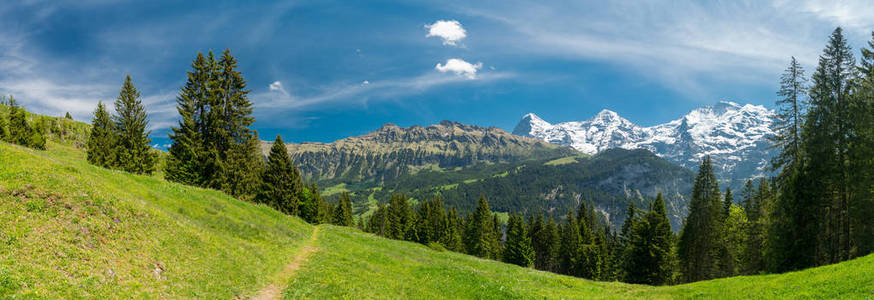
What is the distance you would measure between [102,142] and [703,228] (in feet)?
297

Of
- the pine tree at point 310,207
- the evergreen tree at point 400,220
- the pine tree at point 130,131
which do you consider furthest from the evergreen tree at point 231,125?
the evergreen tree at point 400,220

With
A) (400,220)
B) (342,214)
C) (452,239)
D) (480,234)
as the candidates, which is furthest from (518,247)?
(342,214)

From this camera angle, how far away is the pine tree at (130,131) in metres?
46.6

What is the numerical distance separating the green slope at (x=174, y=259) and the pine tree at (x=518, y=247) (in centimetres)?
5735

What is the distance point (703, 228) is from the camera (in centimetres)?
5747

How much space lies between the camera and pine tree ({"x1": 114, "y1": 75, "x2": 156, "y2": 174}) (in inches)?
1834

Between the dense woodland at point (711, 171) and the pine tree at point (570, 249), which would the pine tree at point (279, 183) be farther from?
the pine tree at point (570, 249)

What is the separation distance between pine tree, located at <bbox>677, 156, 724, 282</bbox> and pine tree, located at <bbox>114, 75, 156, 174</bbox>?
3309 inches

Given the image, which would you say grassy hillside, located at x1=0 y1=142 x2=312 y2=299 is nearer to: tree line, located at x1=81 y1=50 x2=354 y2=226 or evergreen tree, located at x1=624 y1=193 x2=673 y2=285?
tree line, located at x1=81 y1=50 x2=354 y2=226

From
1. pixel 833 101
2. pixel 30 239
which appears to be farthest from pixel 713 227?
pixel 30 239

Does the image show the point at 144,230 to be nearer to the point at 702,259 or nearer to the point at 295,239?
the point at 295,239

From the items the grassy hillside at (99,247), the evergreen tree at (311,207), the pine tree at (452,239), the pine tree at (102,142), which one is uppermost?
the pine tree at (102,142)

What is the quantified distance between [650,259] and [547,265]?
4677 cm

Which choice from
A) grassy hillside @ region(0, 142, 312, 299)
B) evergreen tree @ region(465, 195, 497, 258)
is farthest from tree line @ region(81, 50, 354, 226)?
evergreen tree @ region(465, 195, 497, 258)
